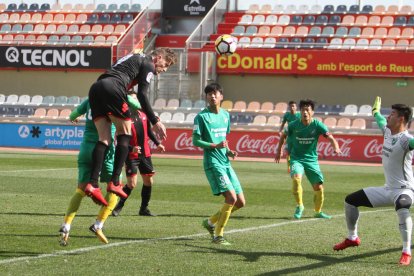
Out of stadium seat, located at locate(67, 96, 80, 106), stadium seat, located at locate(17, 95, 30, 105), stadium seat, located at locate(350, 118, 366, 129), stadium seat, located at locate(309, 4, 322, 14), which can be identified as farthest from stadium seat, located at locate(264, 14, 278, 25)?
stadium seat, located at locate(17, 95, 30, 105)

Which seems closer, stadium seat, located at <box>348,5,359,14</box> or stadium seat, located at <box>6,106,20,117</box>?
stadium seat, located at <box>6,106,20,117</box>

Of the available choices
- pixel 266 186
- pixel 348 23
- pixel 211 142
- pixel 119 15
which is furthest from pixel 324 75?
pixel 211 142

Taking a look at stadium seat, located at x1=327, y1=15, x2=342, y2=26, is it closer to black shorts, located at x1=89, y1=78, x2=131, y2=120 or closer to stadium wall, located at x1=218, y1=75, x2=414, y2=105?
stadium wall, located at x1=218, y1=75, x2=414, y2=105

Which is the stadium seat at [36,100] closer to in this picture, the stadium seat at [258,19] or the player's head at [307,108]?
the stadium seat at [258,19]

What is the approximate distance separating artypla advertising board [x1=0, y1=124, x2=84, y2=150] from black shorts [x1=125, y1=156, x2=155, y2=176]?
21.9 metres

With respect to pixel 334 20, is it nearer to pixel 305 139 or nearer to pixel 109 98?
pixel 305 139

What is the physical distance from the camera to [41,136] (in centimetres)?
3738

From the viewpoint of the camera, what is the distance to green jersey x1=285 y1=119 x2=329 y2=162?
15086 mm

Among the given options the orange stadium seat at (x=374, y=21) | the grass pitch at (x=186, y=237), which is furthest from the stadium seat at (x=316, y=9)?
the grass pitch at (x=186, y=237)

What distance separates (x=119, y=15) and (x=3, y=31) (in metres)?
6.18

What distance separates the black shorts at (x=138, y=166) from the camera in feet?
47.4

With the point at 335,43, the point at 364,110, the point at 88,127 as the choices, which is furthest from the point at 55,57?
the point at 88,127

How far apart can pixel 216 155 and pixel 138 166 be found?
350cm

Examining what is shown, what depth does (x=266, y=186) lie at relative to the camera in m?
21.0
